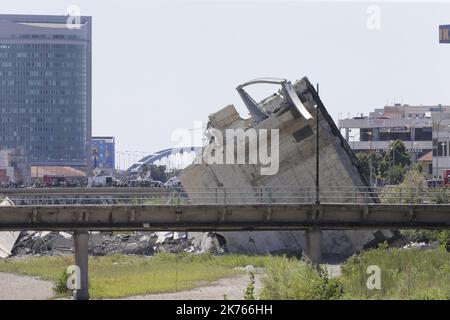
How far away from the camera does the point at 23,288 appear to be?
5209cm

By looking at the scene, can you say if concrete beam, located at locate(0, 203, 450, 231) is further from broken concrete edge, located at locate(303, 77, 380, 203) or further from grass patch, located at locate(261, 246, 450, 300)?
broken concrete edge, located at locate(303, 77, 380, 203)

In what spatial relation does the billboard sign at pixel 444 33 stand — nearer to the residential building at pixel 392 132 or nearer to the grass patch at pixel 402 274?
the residential building at pixel 392 132

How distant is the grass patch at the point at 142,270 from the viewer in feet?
159

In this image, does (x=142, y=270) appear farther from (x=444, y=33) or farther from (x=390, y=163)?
(x=444, y=33)

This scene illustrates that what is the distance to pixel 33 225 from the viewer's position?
151 ft

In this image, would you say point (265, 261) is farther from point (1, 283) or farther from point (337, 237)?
point (1, 283)

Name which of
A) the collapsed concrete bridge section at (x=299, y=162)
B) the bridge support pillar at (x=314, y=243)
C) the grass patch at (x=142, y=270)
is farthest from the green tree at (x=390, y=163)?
the bridge support pillar at (x=314, y=243)

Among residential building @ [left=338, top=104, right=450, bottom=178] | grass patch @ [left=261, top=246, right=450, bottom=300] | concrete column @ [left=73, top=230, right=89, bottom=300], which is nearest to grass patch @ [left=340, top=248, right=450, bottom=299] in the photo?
grass patch @ [left=261, top=246, right=450, bottom=300]

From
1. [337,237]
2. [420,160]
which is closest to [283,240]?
[337,237]

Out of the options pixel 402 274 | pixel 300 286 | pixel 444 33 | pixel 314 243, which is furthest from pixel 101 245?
pixel 444 33

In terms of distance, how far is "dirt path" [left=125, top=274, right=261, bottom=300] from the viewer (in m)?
44.4

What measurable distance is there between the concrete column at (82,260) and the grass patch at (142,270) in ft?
2.70
